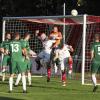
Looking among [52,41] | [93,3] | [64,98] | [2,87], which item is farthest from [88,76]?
[93,3]

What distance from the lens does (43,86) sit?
24.1 metres

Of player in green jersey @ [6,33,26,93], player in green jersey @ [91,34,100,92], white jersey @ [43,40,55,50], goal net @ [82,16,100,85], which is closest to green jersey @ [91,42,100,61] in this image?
player in green jersey @ [91,34,100,92]

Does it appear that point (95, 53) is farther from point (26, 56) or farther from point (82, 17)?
point (82, 17)

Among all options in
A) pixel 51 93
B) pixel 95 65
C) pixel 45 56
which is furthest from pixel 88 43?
pixel 51 93

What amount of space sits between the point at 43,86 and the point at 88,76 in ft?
19.8

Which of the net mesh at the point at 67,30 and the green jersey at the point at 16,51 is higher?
the net mesh at the point at 67,30

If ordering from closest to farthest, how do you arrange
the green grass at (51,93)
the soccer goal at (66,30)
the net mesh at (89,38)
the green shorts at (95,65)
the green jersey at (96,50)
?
the green grass at (51,93) → the green shorts at (95,65) → the green jersey at (96,50) → the net mesh at (89,38) → the soccer goal at (66,30)

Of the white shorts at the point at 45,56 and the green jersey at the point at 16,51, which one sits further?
the white shorts at the point at 45,56

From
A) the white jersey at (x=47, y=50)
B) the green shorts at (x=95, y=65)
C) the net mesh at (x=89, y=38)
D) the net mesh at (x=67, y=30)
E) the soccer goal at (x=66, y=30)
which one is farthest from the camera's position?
the net mesh at (x=67, y=30)

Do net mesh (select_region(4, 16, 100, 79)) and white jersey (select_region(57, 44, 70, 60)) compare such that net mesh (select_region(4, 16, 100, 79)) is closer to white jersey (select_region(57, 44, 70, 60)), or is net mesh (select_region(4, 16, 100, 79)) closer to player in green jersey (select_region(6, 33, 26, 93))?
white jersey (select_region(57, 44, 70, 60))

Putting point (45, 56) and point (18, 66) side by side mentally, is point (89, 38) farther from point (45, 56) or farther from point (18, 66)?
point (18, 66)

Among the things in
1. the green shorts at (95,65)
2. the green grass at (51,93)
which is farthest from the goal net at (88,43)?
the green shorts at (95,65)

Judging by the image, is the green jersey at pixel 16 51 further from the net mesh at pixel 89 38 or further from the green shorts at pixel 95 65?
the net mesh at pixel 89 38

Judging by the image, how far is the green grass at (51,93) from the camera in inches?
757
